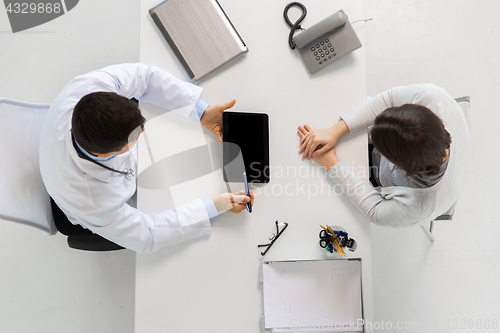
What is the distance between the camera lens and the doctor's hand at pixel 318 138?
3.50 ft

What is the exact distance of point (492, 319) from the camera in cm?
168

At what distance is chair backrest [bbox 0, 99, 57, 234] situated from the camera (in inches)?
37.4

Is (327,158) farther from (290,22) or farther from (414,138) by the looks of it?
(290,22)

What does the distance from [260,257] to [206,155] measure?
0.39m

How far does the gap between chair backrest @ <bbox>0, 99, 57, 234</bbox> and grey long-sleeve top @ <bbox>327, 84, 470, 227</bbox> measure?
98cm

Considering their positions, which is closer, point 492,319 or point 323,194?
point 323,194

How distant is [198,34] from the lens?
1.08 m

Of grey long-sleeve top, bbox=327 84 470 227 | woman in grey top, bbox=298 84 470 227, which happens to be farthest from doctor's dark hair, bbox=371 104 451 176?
grey long-sleeve top, bbox=327 84 470 227

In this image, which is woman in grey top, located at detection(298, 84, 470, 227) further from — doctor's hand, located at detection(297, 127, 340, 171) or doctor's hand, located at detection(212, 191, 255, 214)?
doctor's hand, located at detection(212, 191, 255, 214)

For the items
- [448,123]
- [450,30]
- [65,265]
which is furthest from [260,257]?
[450,30]

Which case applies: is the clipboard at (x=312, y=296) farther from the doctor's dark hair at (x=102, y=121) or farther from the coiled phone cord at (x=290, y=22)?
the coiled phone cord at (x=290, y=22)

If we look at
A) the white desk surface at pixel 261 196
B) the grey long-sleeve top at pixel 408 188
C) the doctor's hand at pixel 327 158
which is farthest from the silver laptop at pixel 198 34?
the grey long-sleeve top at pixel 408 188

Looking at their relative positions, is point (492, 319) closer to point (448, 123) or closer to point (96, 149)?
point (448, 123)

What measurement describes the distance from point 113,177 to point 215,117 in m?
0.38
